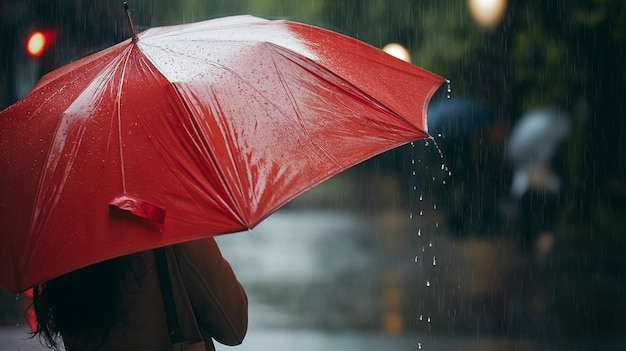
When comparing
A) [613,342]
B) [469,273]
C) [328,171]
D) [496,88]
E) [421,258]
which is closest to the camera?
[328,171]

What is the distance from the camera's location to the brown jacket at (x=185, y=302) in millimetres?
3117

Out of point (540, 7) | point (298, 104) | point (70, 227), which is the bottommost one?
point (70, 227)

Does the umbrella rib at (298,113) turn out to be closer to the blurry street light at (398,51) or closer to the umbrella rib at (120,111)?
the umbrella rib at (120,111)

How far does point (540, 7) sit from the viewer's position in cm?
1702

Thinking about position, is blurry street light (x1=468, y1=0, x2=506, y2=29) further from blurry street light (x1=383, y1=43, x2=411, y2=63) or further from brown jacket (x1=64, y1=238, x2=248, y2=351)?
brown jacket (x1=64, y1=238, x2=248, y2=351)

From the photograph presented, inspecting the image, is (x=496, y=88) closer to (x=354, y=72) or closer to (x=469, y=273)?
(x=469, y=273)

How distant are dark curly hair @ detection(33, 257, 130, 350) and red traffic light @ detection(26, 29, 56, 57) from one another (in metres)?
10.8

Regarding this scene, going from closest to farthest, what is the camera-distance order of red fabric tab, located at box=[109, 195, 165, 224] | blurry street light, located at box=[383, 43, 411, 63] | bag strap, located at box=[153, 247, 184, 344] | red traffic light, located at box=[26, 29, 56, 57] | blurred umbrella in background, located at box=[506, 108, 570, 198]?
1. red fabric tab, located at box=[109, 195, 165, 224]
2. bag strap, located at box=[153, 247, 184, 344]
3. red traffic light, located at box=[26, 29, 56, 57]
4. blurred umbrella in background, located at box=[506, 108, 570, 198]
5. blurry street light, located at box=[383, 43, 411, 63]

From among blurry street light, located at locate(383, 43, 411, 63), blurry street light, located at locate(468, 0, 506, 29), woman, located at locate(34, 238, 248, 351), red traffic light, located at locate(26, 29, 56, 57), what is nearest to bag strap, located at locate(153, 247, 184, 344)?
woman, located at locate(34, 238, 248, 351)

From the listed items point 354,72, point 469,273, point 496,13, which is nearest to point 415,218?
point 496,13

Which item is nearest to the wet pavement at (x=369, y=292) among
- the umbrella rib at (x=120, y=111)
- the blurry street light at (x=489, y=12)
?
the umbrella rib at (x=120, y=111)

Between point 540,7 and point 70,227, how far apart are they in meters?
15.0

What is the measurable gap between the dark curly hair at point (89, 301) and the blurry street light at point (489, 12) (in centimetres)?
1581

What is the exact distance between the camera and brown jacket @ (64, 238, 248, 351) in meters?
3.12
